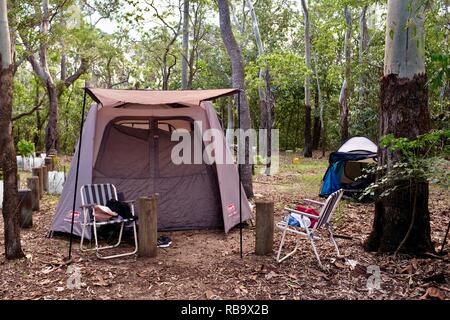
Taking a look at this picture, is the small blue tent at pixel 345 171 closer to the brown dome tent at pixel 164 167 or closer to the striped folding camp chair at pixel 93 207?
the brown dome tent at pixel 164 167

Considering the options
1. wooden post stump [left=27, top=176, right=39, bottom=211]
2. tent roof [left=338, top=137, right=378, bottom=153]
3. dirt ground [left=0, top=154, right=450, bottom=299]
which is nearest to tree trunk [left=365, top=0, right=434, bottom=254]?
dirt ground [left=0, top=154, right=450, bottom=299]

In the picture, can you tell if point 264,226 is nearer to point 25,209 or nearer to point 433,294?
point 433,294

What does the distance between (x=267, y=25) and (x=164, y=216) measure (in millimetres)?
14845

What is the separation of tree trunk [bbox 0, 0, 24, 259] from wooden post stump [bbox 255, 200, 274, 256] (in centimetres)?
255

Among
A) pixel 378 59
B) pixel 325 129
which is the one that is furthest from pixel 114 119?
pixel 325 129

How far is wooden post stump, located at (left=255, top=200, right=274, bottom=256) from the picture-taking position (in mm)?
4738

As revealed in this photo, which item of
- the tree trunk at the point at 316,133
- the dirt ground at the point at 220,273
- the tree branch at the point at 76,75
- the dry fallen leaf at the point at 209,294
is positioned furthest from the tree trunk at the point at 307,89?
the dry fallen leaf at the point at 209,294

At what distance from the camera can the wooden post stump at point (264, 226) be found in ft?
15.5

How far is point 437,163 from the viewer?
372cm

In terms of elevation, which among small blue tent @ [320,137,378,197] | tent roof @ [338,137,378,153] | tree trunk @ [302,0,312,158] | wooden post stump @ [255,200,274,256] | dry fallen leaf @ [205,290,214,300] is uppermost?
tree trunk @ [302,0,312,158]

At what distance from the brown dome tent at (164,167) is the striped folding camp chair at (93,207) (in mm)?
518

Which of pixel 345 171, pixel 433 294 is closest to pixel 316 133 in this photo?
pixel 345 171

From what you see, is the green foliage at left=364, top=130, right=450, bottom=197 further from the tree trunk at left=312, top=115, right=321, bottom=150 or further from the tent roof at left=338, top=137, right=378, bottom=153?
the tree trunk at left=312, top=115, right=321, bottom=150
